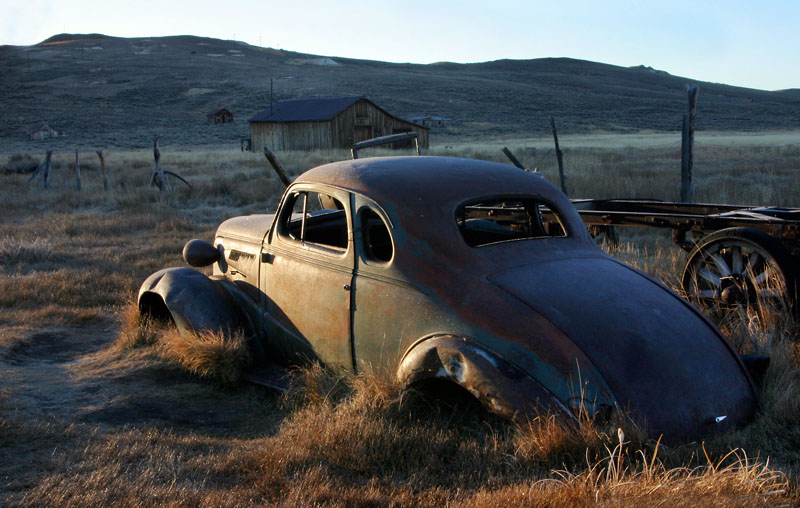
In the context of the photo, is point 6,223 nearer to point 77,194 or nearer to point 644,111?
point 77,194

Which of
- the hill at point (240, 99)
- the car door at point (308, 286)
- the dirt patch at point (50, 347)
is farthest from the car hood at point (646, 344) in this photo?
the hill at point (240, 99)

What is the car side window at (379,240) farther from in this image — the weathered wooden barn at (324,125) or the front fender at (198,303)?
the weathered wooden barn at (324,125)

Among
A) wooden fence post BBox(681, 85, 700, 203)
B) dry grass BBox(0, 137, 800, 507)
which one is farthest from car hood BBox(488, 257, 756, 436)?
wooden fence post BBox(681, 85, 700, 203)

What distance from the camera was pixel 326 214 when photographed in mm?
5344

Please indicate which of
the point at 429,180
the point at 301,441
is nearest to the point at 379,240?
the point at 429,180

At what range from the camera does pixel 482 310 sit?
3471 millimetres

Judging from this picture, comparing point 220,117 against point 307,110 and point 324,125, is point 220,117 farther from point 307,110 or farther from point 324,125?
point 324,125

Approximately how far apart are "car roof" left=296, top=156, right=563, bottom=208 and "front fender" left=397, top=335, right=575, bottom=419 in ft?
3.03

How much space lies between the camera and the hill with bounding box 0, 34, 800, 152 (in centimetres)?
6006

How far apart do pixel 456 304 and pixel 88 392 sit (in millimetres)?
2808

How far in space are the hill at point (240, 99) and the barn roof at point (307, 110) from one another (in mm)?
6911

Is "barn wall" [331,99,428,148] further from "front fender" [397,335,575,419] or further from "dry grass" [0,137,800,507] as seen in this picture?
"front fender" [397,335,575,419]

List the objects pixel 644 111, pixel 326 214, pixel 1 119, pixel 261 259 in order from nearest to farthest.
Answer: pixel 261 259
pixel 326 214
pixel 1 119
pixel 644 111

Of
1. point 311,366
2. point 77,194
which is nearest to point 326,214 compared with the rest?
point 311,366
